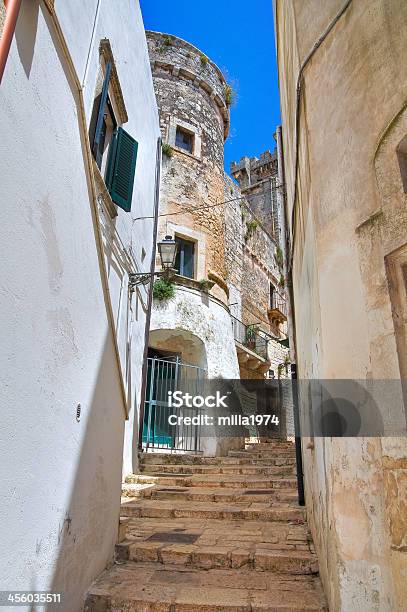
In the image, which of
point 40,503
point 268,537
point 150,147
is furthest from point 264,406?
point 40,503

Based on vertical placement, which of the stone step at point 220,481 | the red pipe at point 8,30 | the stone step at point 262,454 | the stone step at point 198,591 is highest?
the red pipe at point 8,30

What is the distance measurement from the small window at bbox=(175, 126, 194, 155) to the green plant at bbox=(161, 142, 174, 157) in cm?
52

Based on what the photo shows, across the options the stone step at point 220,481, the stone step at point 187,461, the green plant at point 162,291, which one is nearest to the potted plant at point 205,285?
the green plant at point 162,291

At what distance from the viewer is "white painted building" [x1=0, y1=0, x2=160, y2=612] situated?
1.94 m

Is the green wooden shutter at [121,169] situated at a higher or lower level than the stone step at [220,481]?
higher

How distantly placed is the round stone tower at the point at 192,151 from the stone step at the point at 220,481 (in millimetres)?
6644

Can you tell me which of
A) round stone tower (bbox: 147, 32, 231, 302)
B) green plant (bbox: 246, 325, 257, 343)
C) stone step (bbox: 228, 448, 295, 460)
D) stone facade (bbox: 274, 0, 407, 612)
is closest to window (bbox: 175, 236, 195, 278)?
round stone tower (bbox: 147, 32, 231, 302)

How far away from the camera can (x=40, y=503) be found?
2113 millimetres

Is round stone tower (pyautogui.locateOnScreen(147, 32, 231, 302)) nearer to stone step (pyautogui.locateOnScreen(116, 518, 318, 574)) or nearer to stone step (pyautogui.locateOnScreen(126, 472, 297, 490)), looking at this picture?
stone step (pyautogui.locateOnScreen(126, 472, 297, 490))

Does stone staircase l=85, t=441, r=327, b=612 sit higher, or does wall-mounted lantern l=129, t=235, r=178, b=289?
wall-mounted lantern l=129, t=235, r=178, b=289

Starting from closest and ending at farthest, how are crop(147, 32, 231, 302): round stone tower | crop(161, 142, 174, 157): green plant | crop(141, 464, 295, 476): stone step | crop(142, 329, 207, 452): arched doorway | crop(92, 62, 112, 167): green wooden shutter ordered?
crop(92, 62, 112, 167): green wooden shutter, crop(141, 464, 295, 476): stone step, crop(142, 329, 207, 452): arched doorway, crop(147, 32, 231, 302): round stone tower, crop(161, 142, 174, 157): green plant

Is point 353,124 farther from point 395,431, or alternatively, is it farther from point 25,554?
point 25,554

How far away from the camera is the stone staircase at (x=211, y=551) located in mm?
2711

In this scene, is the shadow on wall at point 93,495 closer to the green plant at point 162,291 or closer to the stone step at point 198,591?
the stone step at point 198,591
